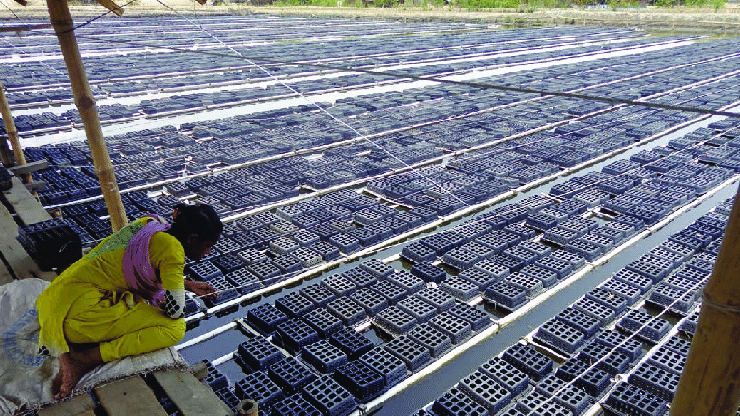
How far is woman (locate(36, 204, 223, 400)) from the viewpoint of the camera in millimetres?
3352

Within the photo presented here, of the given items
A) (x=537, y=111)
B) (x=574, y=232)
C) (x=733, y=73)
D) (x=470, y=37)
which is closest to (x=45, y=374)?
(x=574, y=232)

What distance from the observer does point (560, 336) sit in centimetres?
620

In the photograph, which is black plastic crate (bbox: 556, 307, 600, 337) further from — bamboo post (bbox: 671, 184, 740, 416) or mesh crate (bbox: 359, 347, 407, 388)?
bamboo post (bbox: 671, 184, 740, 416)

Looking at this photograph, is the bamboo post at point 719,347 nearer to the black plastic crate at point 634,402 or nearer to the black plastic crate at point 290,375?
the black plastic crate at point 634,402

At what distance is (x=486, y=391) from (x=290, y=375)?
2.16m

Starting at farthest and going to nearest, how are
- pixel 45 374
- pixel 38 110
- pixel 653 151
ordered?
pixel 38 110 → pixel 653 151 → pixel 45 374

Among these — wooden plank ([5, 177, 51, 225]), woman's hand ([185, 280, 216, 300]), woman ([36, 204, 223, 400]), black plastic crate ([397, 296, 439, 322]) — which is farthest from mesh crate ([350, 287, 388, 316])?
wooden plank ([5, 177, 51, 225])

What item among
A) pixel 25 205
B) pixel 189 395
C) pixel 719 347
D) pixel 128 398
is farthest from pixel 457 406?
pixel 25 205

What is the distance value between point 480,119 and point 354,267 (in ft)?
31.4

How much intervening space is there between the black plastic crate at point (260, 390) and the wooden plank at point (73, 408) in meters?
2.08

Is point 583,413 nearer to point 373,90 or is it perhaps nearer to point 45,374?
point 45,374

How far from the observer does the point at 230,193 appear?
33.8ft

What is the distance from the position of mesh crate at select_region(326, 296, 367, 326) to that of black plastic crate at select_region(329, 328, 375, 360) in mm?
255

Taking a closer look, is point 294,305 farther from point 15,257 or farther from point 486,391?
point 15,257
